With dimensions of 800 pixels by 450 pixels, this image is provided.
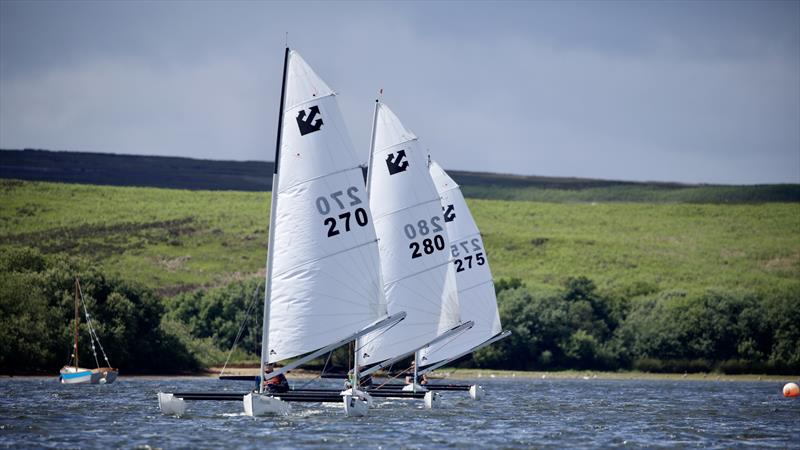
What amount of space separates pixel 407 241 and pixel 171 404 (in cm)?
1378

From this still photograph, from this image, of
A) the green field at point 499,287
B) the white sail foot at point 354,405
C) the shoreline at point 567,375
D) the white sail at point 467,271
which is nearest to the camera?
the white sail foot at point 354,405

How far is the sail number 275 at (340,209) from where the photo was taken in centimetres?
4747

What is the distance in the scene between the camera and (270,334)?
1853 inches

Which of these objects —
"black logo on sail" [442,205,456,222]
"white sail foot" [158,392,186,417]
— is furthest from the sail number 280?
"white sail foot" [158,392,186,417]

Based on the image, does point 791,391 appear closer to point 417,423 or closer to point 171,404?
point 417,423

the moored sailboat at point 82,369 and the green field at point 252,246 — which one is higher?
the green field at point 252,246

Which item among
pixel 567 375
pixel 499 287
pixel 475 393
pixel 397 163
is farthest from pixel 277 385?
pixel 499 287

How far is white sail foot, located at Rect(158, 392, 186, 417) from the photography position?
50.8 metres

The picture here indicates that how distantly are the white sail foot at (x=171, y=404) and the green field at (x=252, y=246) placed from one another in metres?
87.4

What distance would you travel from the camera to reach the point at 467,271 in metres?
71.9

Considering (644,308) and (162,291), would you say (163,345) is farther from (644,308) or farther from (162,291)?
(644,308)

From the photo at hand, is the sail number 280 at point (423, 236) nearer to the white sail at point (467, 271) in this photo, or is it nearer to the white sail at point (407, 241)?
the white sail at point (407, 241)

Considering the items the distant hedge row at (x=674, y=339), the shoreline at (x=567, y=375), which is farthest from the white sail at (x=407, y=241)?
the distant hedge row at (x=674, y=339)

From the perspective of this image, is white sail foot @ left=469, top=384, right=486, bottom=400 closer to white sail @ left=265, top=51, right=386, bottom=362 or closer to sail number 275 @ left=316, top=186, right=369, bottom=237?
white sail @ left=265, top=51, right=386, bottom=362
